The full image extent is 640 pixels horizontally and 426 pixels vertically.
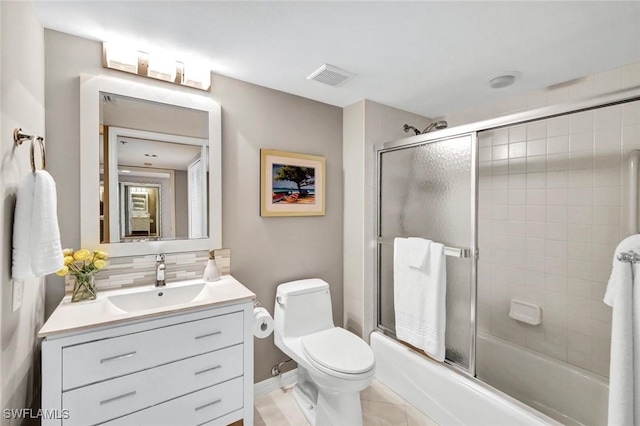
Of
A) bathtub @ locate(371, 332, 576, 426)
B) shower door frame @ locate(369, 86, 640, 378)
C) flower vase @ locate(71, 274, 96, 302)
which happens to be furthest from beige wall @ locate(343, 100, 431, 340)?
flower vase @ locate(71, 274, 96, 302)

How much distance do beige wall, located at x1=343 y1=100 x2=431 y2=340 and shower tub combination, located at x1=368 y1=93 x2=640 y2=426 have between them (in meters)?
0.09

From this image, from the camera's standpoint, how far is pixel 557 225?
2.04m

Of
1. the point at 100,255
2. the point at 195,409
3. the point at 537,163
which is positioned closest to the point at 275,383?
the point at 195,409

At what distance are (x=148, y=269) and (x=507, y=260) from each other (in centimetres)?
262

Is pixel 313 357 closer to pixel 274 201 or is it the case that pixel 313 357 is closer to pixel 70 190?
pixel 274 201

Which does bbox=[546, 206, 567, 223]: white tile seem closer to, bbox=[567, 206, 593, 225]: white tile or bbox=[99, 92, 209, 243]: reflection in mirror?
bbox=[567, 206, 593, 225]: white tile

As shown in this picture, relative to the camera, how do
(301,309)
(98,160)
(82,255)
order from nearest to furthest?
(82,255), (98,160), (301,309)

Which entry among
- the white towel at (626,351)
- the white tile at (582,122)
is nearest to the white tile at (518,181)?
the white tile at (582,122)

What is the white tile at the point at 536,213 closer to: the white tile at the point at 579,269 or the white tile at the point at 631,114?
the white tile at the point at 579,269

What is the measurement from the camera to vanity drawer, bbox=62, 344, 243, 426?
113 cm

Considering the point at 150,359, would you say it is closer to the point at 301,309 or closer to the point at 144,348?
the point at 144,348

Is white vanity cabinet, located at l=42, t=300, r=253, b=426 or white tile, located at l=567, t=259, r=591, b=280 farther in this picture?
white tile, located at l=567, t=259, r=591, b=280

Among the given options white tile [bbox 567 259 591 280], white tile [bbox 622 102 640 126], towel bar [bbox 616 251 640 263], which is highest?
white tile [bbox 622 102 640 126]
